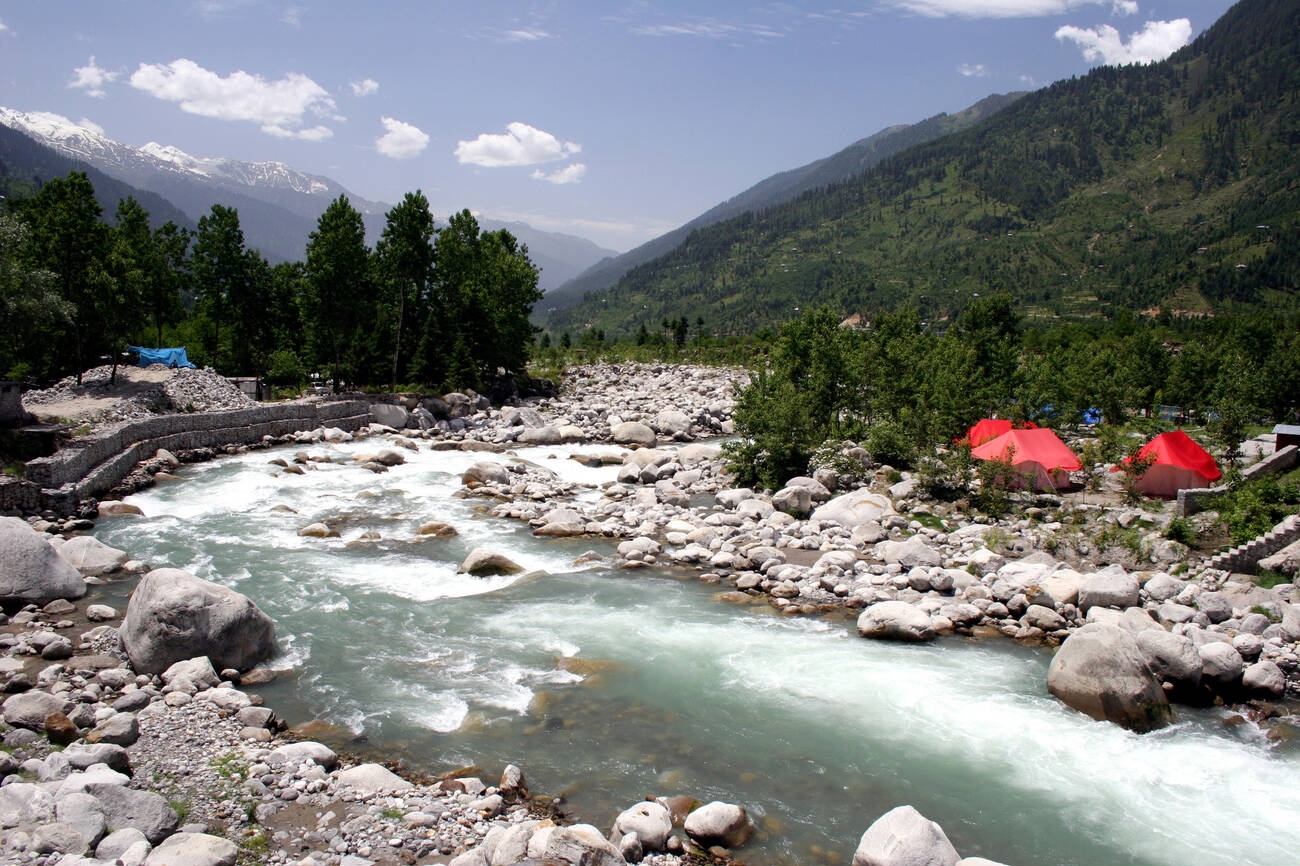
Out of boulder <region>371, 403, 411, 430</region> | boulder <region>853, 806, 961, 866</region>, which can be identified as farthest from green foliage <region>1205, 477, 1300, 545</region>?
boulder <region>371, 403, 411, 430</region>

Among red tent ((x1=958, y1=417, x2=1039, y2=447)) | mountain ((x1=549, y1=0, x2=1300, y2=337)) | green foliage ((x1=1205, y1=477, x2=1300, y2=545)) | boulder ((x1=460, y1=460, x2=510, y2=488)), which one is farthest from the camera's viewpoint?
mountain ((x1=549, y1=0, x2=1300, y2=337))

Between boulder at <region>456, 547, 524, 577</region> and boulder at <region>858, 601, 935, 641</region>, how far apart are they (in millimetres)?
8674

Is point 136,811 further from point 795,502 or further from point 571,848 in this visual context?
point 795,502

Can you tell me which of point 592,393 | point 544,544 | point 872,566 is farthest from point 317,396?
point 872,566

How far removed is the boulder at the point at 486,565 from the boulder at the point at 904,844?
1200 centimetres

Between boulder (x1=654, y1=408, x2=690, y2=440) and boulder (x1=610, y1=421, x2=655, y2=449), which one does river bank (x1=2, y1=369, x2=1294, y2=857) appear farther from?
boulder (x1=654, y1=408, x2=690, y2=440)

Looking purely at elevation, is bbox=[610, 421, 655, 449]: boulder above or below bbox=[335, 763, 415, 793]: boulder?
above

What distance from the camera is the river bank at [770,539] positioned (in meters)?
17.5

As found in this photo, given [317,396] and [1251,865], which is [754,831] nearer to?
[1251,865]

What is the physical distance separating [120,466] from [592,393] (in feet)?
114

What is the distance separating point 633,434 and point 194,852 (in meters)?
32.4

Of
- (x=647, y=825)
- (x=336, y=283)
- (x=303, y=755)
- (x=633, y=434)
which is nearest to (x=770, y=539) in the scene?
(x=647, y=825)

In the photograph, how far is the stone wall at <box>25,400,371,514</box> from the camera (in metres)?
22.0

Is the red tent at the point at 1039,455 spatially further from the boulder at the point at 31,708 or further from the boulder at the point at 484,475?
the boulder at the point at 31,708
